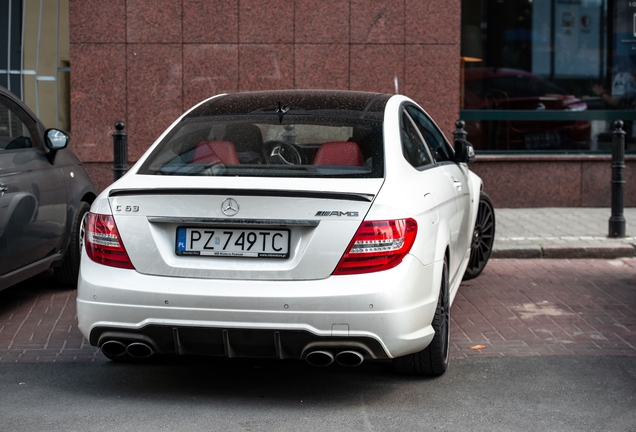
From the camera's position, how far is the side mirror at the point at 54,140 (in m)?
7.10

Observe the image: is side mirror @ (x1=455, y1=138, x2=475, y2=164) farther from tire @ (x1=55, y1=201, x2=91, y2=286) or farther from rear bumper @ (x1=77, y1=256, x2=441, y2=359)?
tire @ (x1=55, y1=201, x2=91, y2=286)

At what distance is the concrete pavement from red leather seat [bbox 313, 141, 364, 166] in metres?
4.73

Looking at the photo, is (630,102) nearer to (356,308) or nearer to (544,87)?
(544,87)

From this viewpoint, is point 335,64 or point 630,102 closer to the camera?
point 335,64

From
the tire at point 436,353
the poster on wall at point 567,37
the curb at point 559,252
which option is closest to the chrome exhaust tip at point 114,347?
the tire at point 436,353

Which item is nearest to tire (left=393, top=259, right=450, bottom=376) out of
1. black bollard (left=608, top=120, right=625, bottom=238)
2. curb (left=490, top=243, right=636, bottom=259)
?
curb (left=490, top=243, right=636, bottom=259)

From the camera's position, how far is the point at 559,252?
9352 millimetres

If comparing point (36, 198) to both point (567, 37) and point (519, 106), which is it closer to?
point (519, 106)

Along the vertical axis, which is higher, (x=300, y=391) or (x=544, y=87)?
(x=544, y=87)

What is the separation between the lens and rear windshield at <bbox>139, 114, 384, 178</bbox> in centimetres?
473

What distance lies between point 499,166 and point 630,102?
7.00ft

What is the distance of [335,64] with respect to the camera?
40.0 ft

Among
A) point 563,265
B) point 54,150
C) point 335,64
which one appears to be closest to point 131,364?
point 54,150

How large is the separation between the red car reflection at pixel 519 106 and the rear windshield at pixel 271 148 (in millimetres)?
7884
